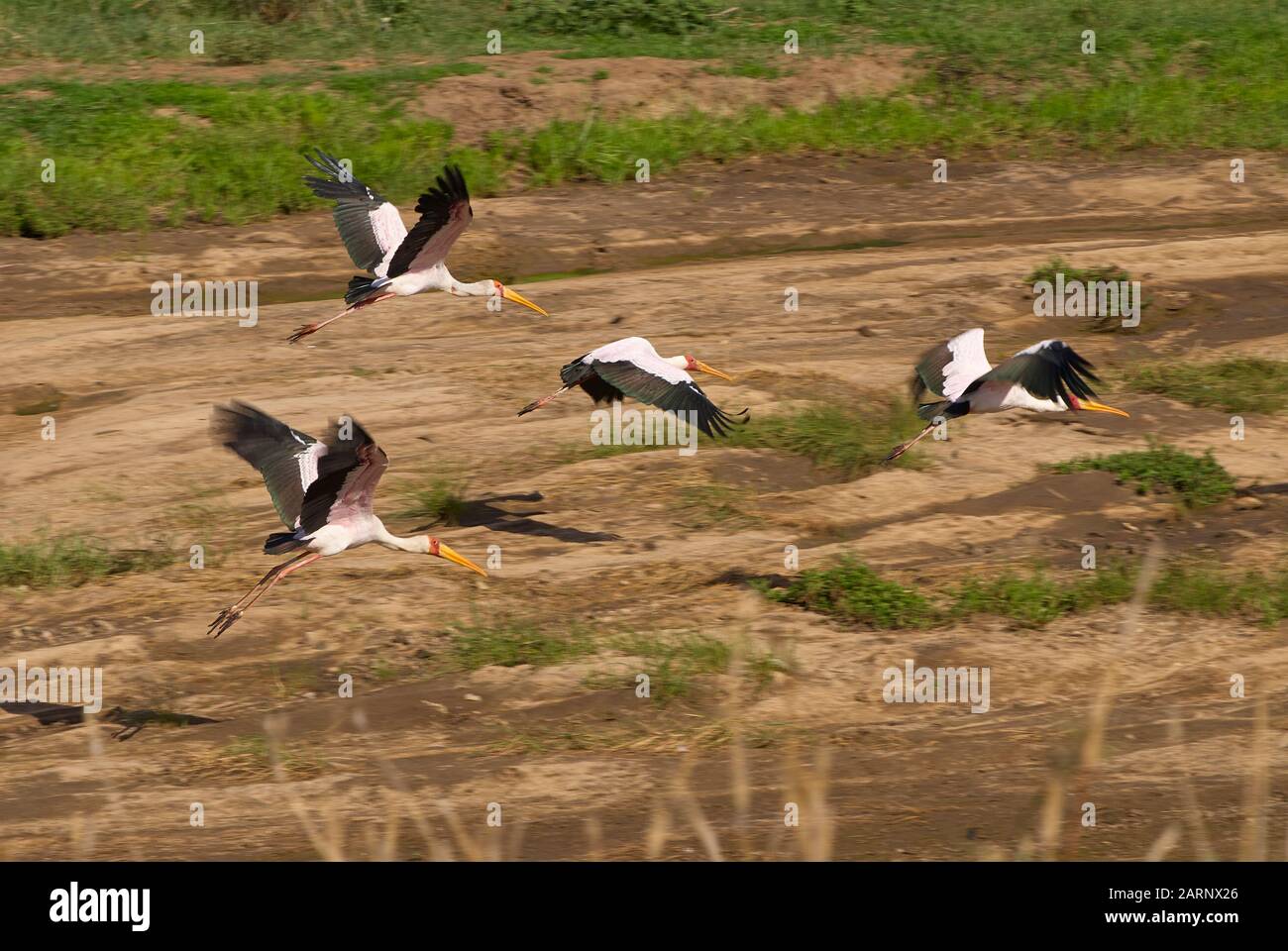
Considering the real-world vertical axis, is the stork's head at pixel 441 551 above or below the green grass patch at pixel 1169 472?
below

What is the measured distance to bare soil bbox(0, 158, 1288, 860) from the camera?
5699 mm

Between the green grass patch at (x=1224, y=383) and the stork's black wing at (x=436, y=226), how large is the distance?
4.15 metres

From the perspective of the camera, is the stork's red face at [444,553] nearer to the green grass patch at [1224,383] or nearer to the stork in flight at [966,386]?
the stork in flight at [966,386]

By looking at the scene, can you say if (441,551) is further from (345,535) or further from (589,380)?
(589,380)

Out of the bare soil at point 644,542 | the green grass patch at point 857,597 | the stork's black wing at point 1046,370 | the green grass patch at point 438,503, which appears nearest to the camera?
the bare soil at point 644,542

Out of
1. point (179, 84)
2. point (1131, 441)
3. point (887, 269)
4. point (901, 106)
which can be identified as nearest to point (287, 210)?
point (179, 84)

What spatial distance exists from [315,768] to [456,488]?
108 inches

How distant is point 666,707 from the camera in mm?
6477

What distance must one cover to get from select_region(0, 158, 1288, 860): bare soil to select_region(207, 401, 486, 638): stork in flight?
506mm

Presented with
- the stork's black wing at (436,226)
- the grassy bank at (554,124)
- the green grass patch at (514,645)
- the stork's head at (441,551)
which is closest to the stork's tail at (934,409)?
the green grass patch at (514,645)

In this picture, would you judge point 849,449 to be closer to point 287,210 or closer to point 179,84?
point 287,210

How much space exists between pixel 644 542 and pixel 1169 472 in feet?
9.07

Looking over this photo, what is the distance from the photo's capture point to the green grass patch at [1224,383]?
9773 mm

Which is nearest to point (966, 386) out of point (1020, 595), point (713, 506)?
point (1020, 595)
